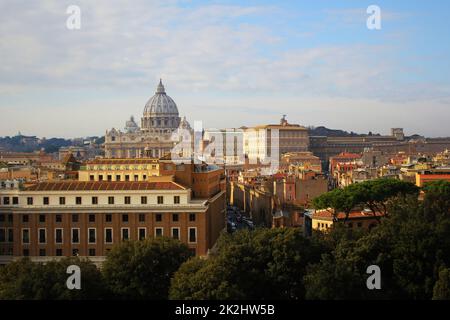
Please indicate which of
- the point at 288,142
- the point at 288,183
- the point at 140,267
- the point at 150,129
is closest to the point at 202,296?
the point at 140,267

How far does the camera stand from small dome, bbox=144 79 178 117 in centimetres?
14288

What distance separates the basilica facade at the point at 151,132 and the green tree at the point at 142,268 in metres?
94.1

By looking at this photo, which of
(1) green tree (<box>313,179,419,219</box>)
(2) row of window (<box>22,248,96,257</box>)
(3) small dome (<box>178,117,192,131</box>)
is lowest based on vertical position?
(2) row of window (<box>22,248,96,257</box>)

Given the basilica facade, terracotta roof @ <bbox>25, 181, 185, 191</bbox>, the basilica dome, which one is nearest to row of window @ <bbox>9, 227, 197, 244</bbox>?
terracotta roof @ <bbox>25, 181, 185, 191</bbox>

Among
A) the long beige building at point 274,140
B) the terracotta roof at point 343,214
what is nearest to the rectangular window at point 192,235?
the terracotta roof at point 343,214

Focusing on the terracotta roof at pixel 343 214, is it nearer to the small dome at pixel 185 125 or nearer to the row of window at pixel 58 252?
the row of window at pixel 58 252

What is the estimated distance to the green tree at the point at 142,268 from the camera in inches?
864

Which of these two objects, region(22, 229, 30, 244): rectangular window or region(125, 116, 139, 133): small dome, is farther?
region(125, 116, 139, 133): small dome

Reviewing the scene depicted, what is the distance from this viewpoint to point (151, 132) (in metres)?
138

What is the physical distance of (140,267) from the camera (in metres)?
22.1

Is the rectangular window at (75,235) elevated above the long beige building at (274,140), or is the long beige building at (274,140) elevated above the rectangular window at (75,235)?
the long beige building at (274,140)

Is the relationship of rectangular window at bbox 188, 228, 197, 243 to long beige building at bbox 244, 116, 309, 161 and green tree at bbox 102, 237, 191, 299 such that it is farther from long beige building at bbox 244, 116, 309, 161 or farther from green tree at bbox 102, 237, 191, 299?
long beige building at bbox 244, 116, 309, 161
